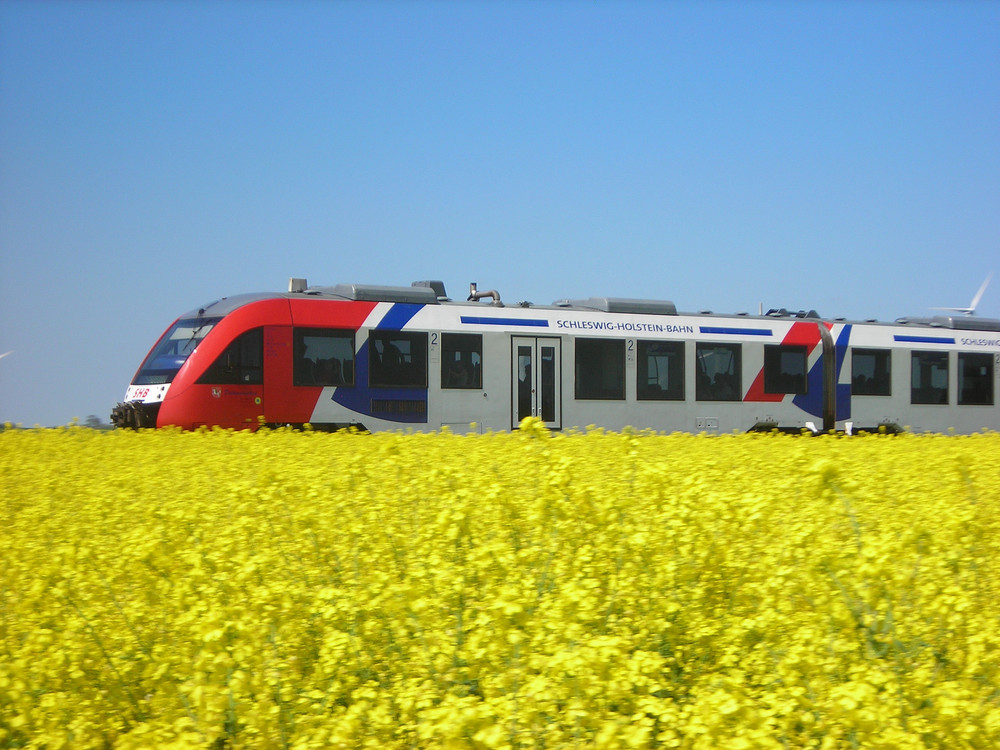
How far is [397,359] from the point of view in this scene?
667 inches

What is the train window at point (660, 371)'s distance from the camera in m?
19.0

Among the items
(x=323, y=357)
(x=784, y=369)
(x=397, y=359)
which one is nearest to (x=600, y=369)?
(x=397, y=359)

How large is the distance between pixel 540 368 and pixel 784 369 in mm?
5748

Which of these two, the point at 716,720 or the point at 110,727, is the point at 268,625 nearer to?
the point at 110,727

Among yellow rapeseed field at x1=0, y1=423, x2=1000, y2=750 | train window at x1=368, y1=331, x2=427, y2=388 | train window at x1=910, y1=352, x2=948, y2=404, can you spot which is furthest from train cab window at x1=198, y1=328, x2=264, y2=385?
train window at x1=910, y1=352, x2=948, y2=404

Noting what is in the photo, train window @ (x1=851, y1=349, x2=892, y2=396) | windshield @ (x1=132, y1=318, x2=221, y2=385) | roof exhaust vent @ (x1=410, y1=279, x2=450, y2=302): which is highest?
roof exhaust vent @ (x1=410, y1=279, x2=450, y2=302)

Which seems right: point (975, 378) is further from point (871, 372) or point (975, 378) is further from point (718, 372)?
point (718, 372)

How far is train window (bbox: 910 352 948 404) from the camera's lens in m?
22.1

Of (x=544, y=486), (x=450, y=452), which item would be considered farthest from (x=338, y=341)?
(x=544, y=486)

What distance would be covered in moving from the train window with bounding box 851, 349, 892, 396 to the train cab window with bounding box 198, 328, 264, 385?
42.2 ft

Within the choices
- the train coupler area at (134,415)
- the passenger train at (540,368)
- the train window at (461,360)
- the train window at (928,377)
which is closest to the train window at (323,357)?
the passenger train at (540,368)

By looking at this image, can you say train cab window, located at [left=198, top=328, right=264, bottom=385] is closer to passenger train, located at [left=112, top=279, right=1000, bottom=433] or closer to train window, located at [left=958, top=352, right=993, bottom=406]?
passenger train, located at [left=112, top=279, right=1000, bottom=433]

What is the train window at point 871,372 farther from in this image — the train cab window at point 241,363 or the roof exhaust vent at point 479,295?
the train cab window at point 241,363

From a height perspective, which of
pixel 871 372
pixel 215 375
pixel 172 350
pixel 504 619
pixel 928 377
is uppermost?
pixel 172 350
